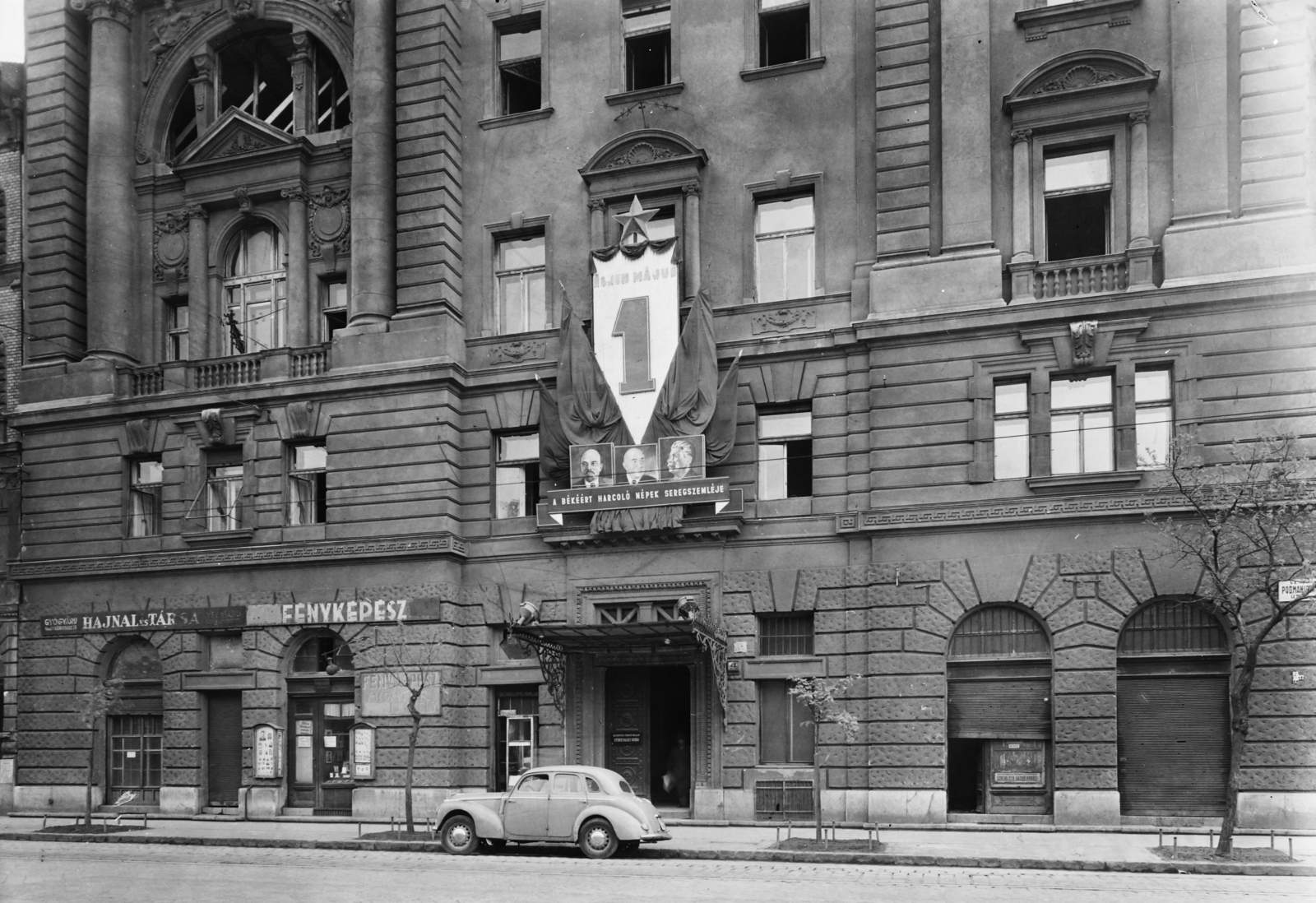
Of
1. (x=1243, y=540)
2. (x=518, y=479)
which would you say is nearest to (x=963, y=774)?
(x=1243, y=540)

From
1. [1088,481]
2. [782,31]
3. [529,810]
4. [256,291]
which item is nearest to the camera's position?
[529,810]

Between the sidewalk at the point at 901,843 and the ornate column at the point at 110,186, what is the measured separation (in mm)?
13603

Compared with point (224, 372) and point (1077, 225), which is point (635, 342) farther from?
point (224, 372)

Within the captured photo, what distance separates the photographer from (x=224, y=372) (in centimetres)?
3538

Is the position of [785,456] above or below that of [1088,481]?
above

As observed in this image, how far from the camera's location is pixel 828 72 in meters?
31.1

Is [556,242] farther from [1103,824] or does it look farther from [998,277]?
[1103,824]

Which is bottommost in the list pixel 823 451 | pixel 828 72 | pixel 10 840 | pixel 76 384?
pixel 10 840

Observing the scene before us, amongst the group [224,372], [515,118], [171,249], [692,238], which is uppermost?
[515,118]

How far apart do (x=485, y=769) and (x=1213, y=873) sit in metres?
17.3

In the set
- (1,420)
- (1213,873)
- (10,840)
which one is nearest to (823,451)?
(1213,873)

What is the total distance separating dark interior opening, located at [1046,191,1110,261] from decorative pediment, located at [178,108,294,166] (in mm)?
20355

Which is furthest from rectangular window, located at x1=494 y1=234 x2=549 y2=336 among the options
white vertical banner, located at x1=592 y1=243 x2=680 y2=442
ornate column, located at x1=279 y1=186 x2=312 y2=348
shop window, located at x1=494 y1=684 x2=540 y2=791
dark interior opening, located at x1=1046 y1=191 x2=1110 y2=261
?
dark interior opening, located at x1=1046 y1=191 x2=1110 y2=261

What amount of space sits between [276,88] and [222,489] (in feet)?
39.8
